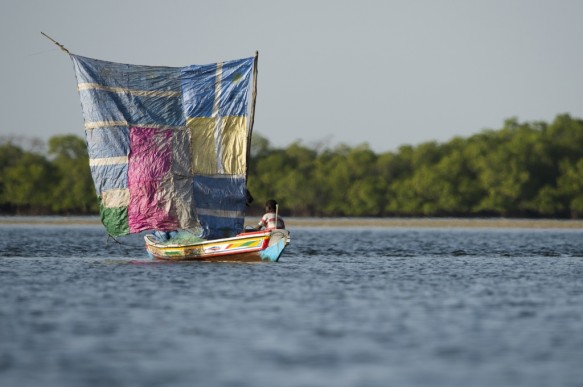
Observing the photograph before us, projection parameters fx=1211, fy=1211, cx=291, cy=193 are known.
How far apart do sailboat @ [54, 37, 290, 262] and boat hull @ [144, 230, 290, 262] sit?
0.16 feet

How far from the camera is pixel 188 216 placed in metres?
44.5

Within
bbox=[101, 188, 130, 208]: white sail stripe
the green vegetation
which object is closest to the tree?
the green vegetation

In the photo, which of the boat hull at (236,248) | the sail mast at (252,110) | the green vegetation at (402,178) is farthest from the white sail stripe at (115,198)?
the green vegetation at (402,178)

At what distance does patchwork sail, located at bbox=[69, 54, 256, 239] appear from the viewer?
44.4 m

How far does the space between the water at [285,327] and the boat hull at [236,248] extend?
1.17m

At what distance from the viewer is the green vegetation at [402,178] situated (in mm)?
160000

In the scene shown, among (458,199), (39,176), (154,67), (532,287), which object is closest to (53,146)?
(39,176)

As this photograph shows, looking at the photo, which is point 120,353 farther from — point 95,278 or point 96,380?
point 95,278

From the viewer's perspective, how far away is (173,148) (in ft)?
147

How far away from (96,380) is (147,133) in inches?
1041

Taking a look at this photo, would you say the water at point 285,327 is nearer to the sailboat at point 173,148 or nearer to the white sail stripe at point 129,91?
the sailboat at point 173,148

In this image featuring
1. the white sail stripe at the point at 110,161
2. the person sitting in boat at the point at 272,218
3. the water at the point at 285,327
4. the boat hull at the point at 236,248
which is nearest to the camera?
the water at the point at 285,327

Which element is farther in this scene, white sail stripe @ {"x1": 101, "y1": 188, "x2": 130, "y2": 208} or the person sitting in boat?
white sail stripe @ {"x1": 101, "y1": 188, "x2": 130, "y2": 208}

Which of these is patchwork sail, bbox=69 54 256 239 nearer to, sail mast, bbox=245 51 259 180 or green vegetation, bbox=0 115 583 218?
sail mast, bbox=245 51 259 180
